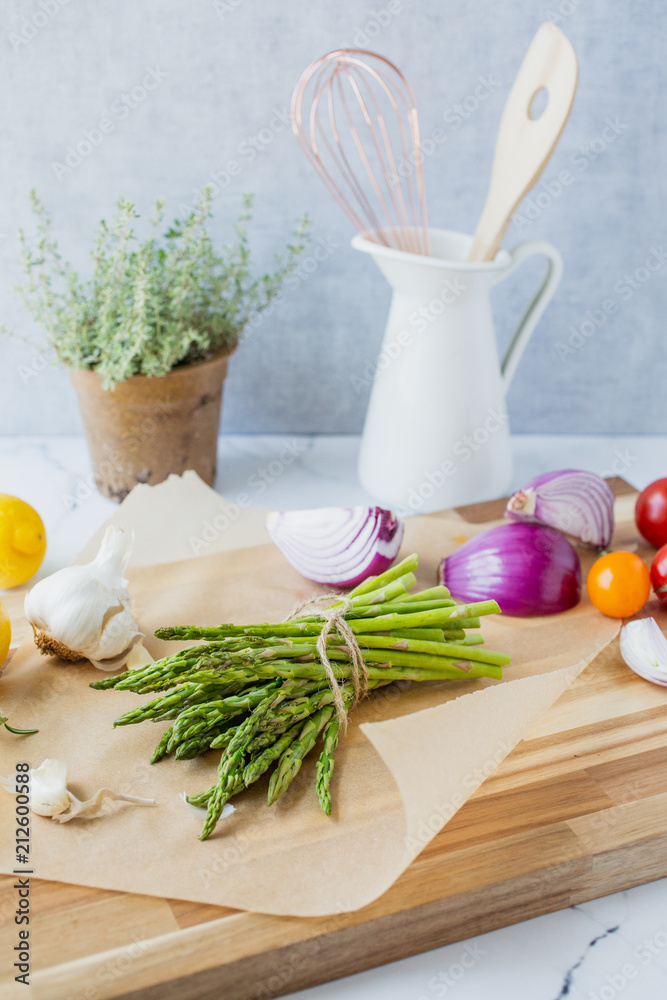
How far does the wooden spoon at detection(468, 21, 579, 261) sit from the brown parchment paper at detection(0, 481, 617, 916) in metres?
0.58

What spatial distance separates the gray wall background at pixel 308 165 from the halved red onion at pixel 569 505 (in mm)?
224

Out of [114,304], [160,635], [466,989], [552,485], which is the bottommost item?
[466,989]

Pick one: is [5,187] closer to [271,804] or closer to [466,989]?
[271,804]

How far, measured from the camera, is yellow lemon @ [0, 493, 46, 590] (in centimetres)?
105

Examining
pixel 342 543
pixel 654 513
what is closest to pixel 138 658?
pixel 342 543

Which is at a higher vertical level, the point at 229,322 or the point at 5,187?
the point at 5,187

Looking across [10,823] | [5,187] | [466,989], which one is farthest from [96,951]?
[5,187]

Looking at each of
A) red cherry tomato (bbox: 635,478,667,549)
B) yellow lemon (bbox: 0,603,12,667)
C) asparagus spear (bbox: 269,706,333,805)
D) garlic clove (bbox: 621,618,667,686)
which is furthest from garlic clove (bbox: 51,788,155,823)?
red cherry tomato (bbox: 635,478,667,549)

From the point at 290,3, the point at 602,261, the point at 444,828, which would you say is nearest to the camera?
the point at 444,828

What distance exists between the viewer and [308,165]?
135cm

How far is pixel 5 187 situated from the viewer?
52.7 inches

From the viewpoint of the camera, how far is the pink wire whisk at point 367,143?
127 centimetres

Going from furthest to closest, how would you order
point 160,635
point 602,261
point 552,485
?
point 602,261 → point 552,485 → point 160,635

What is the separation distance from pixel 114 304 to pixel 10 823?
0.72 m
